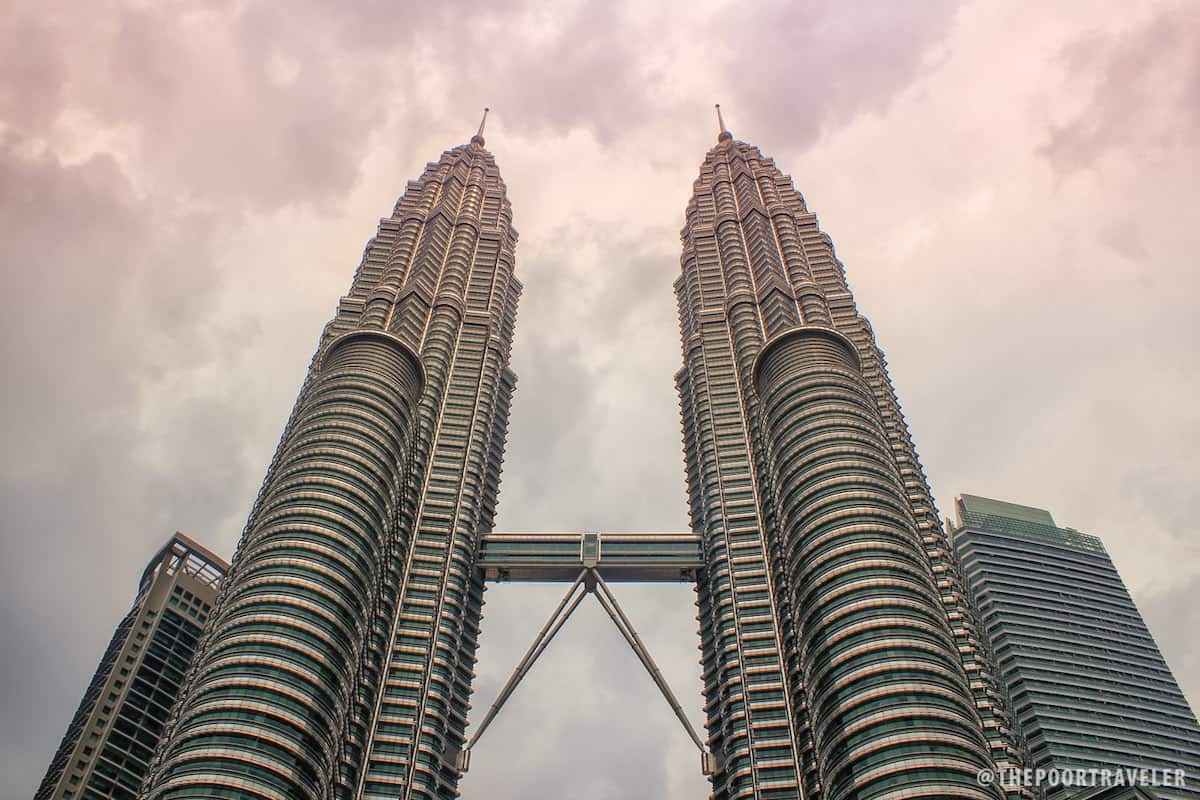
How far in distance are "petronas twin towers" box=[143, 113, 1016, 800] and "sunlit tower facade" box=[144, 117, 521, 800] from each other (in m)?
0.33

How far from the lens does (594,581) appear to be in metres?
156

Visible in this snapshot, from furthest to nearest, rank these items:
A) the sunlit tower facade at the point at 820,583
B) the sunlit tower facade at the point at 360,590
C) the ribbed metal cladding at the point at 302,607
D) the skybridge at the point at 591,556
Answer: the skybridge at the point at 591,556 < the sunlit tower facade at the point at 820,583 < the sunlit tower facade at the point at 360,590 < the ribbed metal cladding at the point at 302,607

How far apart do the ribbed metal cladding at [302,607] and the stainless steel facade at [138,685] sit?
4455 cm

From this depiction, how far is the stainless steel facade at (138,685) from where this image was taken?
142000 mm

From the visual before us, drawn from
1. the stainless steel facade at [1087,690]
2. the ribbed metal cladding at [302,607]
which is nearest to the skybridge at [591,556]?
the ribbed metal cladding at [302,607]

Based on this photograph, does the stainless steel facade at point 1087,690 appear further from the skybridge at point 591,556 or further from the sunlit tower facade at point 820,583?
the skybridge at point 591,556

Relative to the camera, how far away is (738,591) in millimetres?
137125

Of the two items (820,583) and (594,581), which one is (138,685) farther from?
(820,583)

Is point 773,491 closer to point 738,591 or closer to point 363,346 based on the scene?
point 738,591

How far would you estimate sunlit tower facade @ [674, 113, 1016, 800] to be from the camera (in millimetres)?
94812

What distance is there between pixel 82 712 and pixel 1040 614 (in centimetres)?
18766

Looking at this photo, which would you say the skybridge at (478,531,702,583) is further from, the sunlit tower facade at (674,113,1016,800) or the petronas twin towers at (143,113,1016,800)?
the sunlit tower facade at (674,113,1016,800)

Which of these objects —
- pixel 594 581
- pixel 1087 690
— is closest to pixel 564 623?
pixel 594 581

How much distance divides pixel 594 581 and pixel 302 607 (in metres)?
61.0
